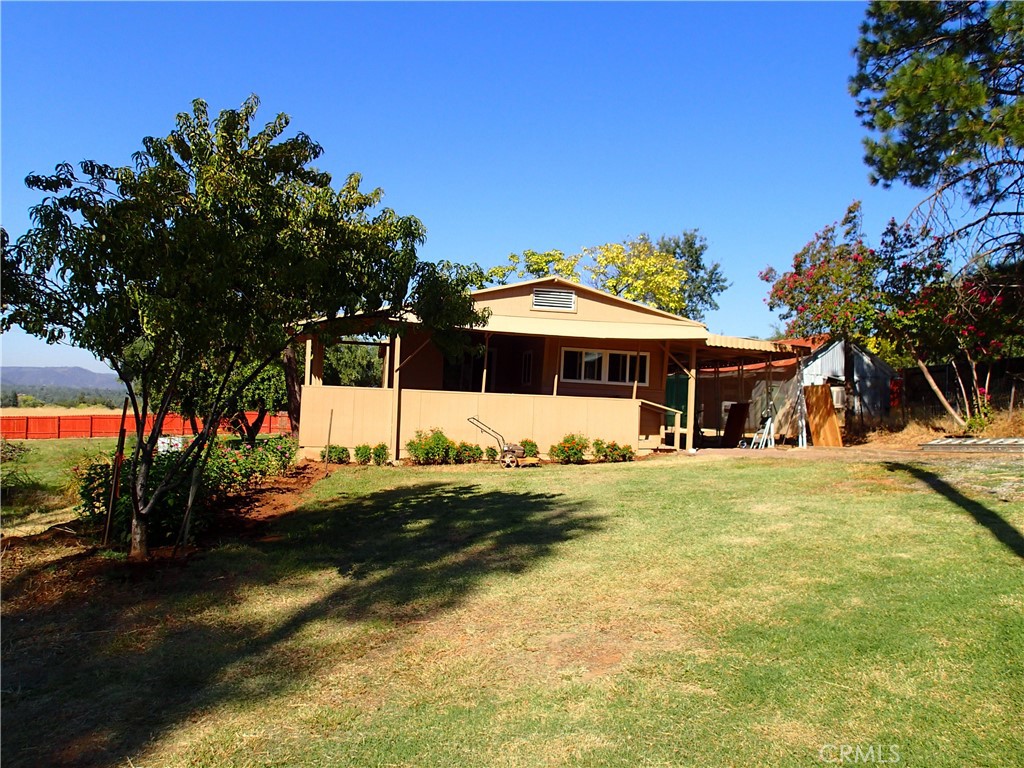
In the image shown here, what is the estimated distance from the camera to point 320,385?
15.7 metres

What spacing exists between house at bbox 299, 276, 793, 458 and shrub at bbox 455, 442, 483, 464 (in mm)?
388

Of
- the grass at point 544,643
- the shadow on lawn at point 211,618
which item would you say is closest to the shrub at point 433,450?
the shadow on lawn at point 211,618

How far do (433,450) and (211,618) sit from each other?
9.36m

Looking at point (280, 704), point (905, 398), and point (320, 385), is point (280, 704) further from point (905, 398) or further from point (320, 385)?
point (905, 398)

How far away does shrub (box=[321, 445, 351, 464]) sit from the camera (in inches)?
598

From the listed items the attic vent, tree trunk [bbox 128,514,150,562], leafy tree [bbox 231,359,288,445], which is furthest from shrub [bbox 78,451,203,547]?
the attic vent

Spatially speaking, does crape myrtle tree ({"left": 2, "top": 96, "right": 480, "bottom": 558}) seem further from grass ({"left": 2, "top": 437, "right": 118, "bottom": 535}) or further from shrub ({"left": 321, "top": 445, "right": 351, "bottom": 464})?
shrub ({"left": 321, "top": 445, "right": 351, "bottom": 464})

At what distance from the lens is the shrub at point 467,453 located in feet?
50.7

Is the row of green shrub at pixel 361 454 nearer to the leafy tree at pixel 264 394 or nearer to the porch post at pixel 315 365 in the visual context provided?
the porch post at pixel 315 365

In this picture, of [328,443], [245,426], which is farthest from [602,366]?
[245,426]

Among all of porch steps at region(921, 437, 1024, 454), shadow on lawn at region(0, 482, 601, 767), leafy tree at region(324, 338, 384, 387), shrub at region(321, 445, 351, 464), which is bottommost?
shadow on lawn at region(0, 482, 601, 767)

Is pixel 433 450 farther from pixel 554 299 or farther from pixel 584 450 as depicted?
pixel 554 299

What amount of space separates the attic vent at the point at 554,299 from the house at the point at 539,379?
2 cm

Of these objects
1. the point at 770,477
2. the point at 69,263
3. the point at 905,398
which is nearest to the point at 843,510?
the point at 770,477
